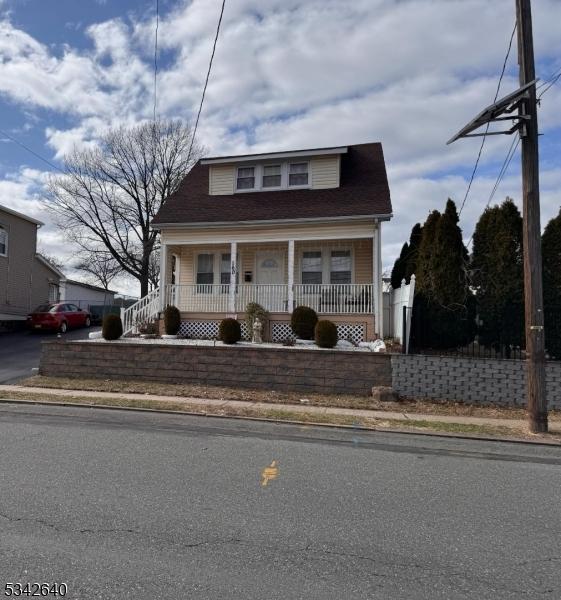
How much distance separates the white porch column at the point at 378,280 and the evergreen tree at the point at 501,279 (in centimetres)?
329

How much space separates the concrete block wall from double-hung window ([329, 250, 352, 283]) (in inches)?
239

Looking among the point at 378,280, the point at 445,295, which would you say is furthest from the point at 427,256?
the point at 378,280

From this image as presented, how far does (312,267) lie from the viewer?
16750 millimetres

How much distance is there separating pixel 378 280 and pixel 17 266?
21.2m

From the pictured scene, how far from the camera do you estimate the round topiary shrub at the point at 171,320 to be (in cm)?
1500

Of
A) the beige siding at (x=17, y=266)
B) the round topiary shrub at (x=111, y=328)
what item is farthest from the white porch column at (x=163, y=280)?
the beige siding at (x=17, y=266)

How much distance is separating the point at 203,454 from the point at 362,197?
11.6 m

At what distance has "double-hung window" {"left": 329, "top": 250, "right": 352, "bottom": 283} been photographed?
16.4 m

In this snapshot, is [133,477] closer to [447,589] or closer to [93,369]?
[447,589]

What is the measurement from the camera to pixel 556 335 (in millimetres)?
10164

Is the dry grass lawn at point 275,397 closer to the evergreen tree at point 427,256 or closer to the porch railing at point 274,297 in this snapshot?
the evergreen tree at point 427,256

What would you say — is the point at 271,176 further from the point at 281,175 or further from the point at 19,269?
the point at 19,269

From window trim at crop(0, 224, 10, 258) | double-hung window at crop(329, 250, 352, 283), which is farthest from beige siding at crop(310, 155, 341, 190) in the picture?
window trim at crop(0, 224, 10, 258)

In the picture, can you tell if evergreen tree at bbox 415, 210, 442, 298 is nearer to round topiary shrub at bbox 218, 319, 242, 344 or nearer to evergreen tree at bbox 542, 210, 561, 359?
evergreen tree at bbox 542, 210, 561, 359
